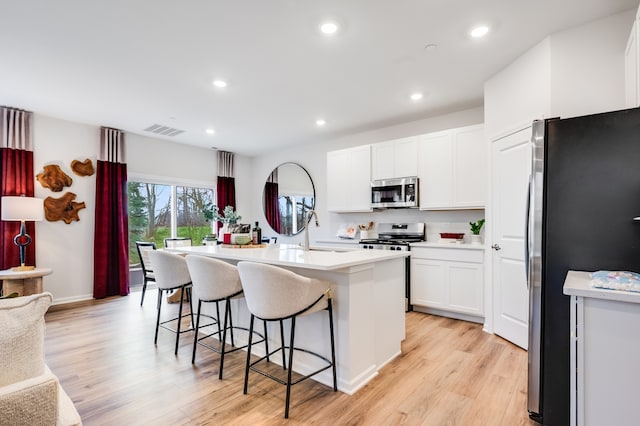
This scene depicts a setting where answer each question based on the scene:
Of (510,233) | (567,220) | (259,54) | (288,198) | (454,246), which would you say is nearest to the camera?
(567,220)

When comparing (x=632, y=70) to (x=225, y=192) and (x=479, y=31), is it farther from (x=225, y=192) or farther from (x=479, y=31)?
(x=225, y=192)

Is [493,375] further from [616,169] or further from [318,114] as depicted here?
[318,114]

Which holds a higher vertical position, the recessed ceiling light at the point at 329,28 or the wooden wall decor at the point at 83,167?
the recessed ceiling light at the point at 329,28

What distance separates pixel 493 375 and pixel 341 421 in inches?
50.8

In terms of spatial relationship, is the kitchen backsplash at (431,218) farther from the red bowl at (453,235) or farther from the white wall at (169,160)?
the white wall at (169,160)

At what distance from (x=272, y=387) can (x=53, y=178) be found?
4355 millimetres

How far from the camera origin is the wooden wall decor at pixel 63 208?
4430 mm

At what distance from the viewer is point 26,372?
98 centimetres

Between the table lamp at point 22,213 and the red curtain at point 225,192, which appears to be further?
the red curtain at point 225,192

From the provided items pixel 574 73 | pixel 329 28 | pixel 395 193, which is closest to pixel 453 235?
pixel 395 193

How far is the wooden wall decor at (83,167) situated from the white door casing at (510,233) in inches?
212

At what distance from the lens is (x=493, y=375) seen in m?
2.40

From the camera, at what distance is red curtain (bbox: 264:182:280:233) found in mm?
6539

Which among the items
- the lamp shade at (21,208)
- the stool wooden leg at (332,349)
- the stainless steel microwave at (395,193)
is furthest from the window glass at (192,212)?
the stool wooden leg at (332,349)
